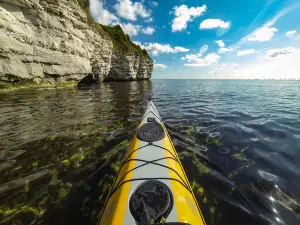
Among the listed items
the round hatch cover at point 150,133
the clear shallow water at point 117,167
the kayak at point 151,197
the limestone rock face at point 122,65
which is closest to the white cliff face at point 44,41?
the clear shallow water at point 117,167

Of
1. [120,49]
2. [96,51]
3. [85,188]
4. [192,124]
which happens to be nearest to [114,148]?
[85,188]

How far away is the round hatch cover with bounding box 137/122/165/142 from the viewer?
3.67 metres

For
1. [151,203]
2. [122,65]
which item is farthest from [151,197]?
[122,65]

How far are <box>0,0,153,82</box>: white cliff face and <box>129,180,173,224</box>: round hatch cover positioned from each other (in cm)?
1782

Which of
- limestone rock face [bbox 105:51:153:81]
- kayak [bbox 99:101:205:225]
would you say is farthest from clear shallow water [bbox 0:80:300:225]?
limestone rock face [bbox 105:51:153:81]

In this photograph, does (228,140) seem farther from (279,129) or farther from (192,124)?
(279,129)

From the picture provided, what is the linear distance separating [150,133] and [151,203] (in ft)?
7.12

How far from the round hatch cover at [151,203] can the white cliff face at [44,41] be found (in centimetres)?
1782

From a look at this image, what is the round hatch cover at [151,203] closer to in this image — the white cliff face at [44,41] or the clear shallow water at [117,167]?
the clear shallow water at [117,167]

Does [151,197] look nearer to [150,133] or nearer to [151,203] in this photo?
[151,203]

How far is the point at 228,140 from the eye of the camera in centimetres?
523

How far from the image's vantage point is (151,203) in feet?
5.93

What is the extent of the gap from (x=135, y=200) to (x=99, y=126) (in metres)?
4.86

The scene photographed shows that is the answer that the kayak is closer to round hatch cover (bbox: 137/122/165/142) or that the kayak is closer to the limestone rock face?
round hatch cover (bbox: 137/122/165/142)
